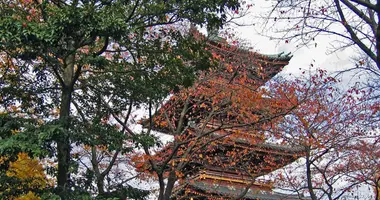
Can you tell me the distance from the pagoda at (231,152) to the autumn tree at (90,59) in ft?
13.0

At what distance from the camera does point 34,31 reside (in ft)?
15.4

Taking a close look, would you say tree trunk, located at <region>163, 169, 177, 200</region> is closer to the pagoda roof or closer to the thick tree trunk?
the pagoda roof

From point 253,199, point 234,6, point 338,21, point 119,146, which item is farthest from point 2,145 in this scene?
point 253,199

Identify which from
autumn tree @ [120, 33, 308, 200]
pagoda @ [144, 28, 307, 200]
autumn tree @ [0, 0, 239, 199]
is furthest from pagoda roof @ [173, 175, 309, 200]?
autumn tree @ [0, 0, 239, 199]

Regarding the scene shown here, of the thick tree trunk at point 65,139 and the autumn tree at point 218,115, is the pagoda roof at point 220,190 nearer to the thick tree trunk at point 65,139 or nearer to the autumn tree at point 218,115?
the autumn tree at point 218,115

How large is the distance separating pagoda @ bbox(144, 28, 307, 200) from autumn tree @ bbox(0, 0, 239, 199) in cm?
396

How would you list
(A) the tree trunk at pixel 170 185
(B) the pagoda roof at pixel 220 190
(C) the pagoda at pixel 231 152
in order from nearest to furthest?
(A) the tree trunk at pixel 170 185
(C) the pagoda at pixel 231 152
(B) the pagoda roof at pixel 220 190

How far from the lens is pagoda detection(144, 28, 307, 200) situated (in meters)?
11.8

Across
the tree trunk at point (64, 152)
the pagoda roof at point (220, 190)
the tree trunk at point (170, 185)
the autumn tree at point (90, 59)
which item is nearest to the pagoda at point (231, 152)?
the pagoda roof at point (220, 190)

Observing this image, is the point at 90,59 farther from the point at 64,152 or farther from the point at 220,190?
the point at 220,190

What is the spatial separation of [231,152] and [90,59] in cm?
884

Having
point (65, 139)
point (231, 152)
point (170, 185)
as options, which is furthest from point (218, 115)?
point (65, 139)

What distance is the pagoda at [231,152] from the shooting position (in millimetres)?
11766

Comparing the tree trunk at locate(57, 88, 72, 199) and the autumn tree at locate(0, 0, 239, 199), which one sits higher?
the autumn tree at locate(0, 0, 239, 199)
